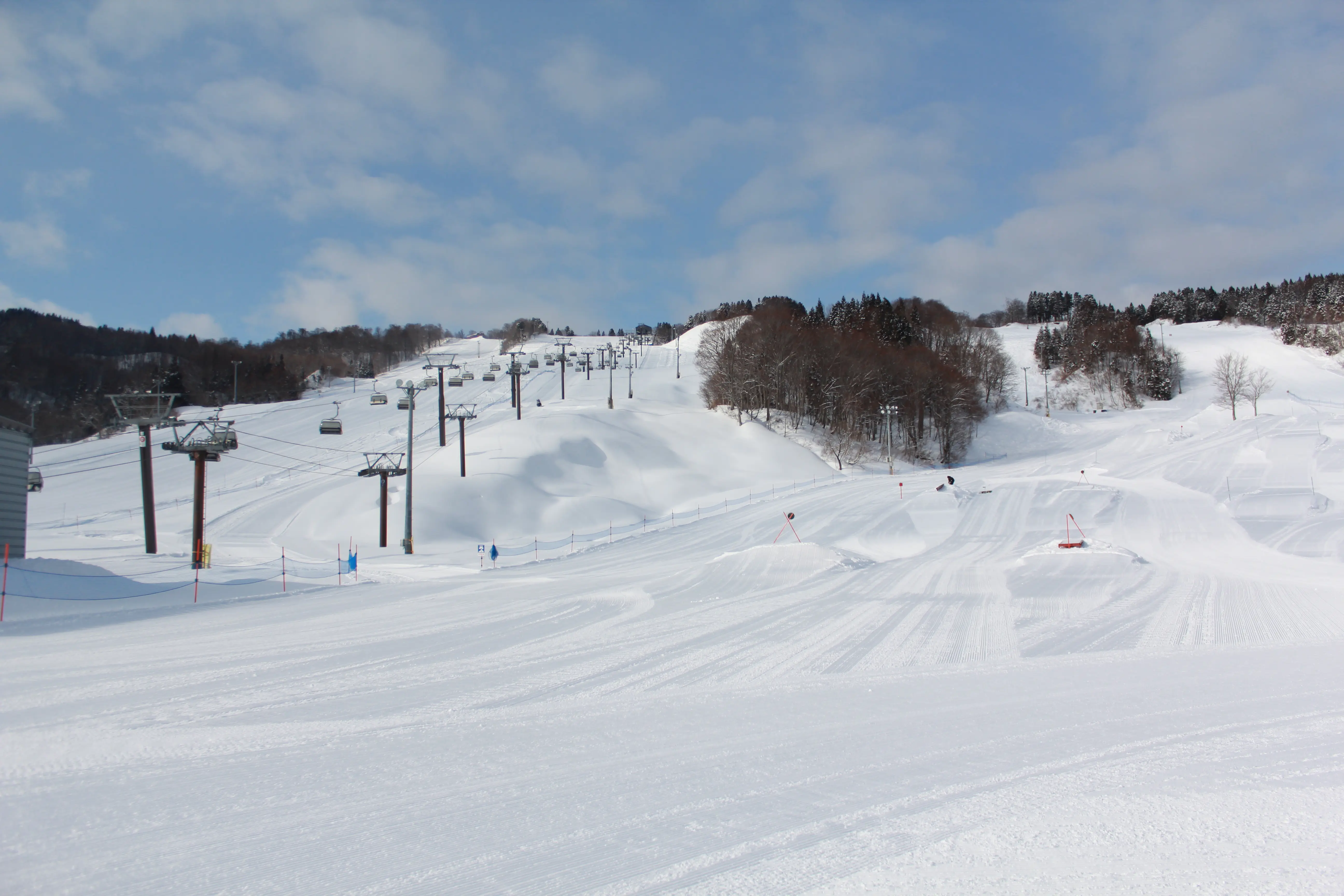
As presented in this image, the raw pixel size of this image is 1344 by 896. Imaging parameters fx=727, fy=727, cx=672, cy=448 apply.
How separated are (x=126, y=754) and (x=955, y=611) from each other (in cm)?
1186

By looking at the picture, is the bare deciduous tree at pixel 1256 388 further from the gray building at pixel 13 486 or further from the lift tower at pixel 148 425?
→ the gray building at pixel 13 486

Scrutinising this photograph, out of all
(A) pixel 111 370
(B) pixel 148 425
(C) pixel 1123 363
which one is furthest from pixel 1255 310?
(A) pixel 111 370

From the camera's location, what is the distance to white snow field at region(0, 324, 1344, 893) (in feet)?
13.4

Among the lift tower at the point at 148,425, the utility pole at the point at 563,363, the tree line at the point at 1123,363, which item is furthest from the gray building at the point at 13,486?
the tree line at the point at 1123,363

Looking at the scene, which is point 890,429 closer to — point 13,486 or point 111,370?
point 13,486

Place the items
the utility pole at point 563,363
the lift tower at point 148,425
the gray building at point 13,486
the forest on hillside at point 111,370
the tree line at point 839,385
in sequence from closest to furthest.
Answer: the gray building at point 13,486, the lift tower at point 148,425, the tree line at point 839,385, the utility pole at point 563,363, the forest on hillside at point 111,370

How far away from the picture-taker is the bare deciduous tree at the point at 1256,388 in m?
74.8

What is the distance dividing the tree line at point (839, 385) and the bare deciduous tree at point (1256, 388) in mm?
25312

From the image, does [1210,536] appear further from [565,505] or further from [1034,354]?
[1034,354]

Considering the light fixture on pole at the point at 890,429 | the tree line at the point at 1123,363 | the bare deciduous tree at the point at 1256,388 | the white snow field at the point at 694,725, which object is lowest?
the white snow field at the point at 694,725

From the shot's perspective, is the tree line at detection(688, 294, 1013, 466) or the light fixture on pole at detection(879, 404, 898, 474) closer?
the light fixture on pole at detection(879, 404, 898, 474)

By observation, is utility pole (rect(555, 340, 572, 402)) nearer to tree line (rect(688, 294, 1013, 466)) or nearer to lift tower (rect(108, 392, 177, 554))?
tree line (rect(688, 294, 1013, 466))

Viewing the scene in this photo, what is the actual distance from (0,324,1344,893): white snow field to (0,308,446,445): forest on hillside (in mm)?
75848

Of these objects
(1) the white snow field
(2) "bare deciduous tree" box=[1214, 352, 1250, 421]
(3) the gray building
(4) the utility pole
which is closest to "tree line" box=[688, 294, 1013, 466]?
(4) the utility pole
